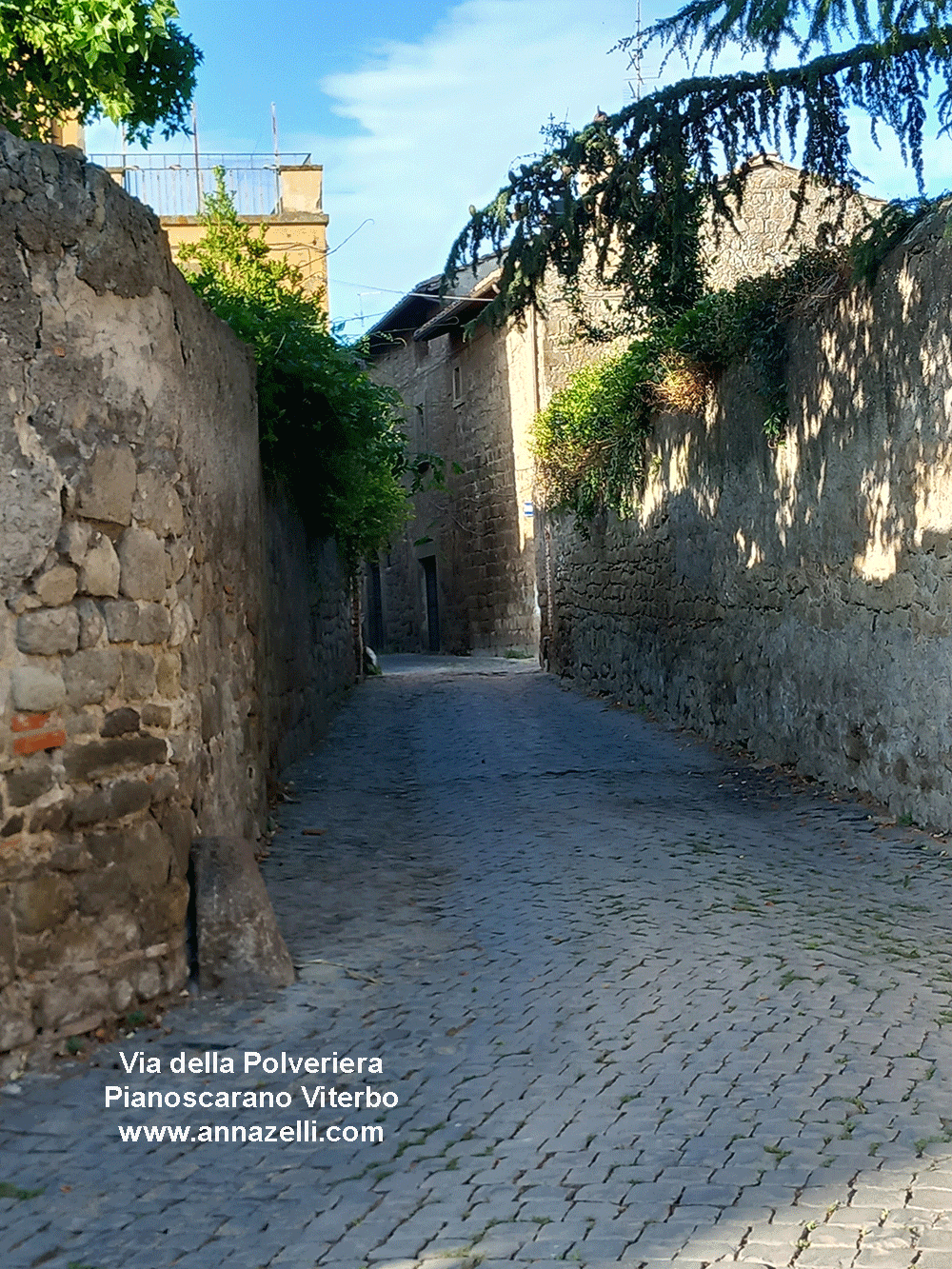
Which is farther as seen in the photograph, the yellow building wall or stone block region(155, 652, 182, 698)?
the yellow building wall

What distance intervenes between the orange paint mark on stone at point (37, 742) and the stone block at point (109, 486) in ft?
2.34

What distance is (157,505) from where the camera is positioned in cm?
470

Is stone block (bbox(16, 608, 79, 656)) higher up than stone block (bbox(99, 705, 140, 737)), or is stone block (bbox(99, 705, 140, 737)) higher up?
stone block (bbox(16, 608, 79, 656))

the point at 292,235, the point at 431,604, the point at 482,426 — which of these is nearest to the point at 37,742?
the point at 292,235

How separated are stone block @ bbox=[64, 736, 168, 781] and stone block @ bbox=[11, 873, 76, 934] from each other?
1.09ft

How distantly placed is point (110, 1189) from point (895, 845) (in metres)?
4.71

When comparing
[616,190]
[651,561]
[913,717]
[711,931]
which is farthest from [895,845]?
[651,561]

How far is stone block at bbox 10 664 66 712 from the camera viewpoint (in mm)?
4059

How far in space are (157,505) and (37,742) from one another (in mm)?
1019

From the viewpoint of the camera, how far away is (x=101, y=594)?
14.4 ft

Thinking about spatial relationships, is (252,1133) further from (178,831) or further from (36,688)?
(36,688)

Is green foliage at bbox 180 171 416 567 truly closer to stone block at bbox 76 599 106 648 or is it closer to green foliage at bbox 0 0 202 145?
green foliage at bbox 0 0 202 145

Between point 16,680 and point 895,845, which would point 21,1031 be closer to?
point 16,680

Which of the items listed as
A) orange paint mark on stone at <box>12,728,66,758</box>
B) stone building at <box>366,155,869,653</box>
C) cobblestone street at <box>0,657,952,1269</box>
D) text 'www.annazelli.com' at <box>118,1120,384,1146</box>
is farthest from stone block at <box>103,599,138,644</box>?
stone building at <box>366,155,869,653</box>
